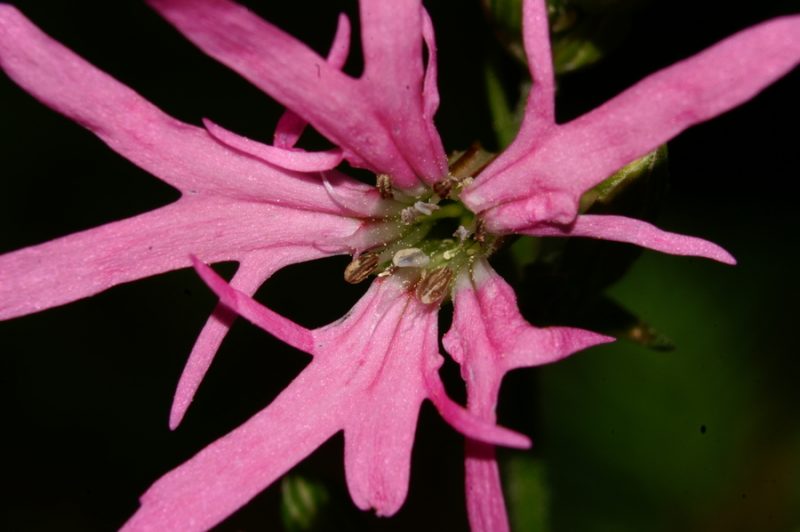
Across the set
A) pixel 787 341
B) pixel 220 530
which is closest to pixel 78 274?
pixel 220 530

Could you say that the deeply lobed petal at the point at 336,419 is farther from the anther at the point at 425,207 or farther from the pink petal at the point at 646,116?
the pink petal at the point at 646,116

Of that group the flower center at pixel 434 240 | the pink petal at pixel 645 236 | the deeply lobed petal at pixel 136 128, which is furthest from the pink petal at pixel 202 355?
the pink petal at pixel 645 236

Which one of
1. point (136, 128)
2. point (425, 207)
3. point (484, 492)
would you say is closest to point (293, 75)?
point (136, 128)

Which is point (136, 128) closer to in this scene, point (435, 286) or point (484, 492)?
point (435, 286)

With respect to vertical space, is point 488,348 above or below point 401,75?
below

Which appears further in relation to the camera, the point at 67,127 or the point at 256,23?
the point at 67,127

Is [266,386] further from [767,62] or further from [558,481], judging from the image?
[767,62]
